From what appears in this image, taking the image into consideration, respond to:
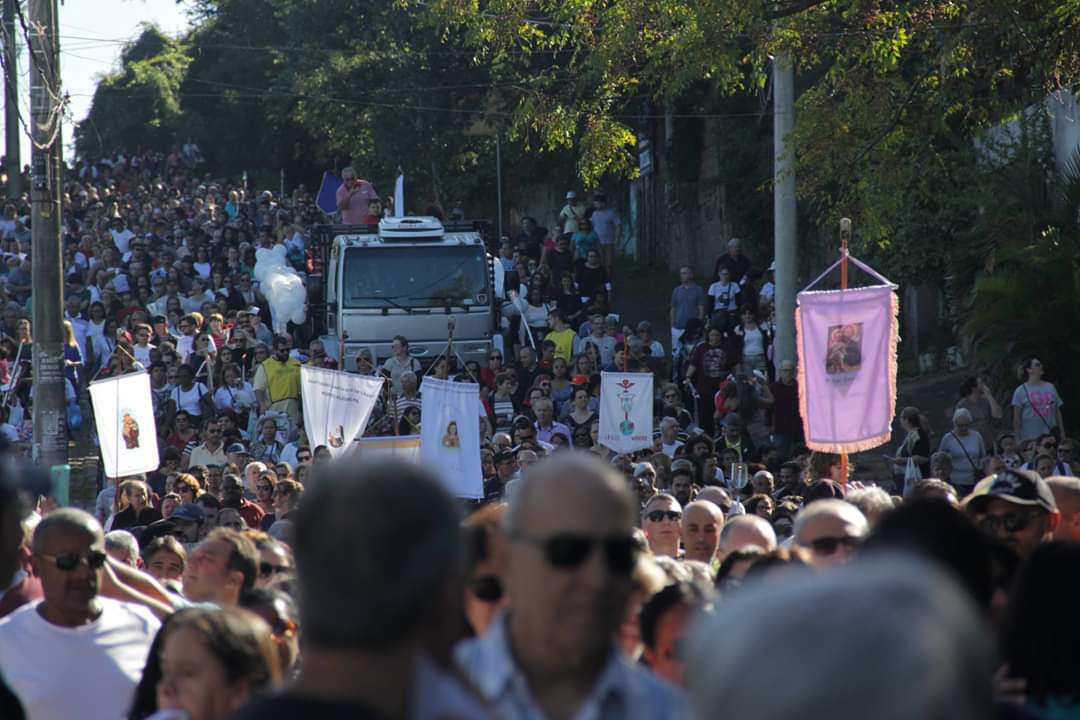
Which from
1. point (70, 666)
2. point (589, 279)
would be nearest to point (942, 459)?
point (70, 666)

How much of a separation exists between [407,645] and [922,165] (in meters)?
14.4

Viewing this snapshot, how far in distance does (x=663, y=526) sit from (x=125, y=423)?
7.70 metres

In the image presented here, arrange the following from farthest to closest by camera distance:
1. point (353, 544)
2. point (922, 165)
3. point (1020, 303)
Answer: point (1020, 303)
point (922, 165)
point (353, 544)

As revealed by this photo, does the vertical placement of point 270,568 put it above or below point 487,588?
below

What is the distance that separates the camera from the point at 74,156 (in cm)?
6191

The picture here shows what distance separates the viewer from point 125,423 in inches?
587

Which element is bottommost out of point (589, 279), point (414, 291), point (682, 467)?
point (682, 467)

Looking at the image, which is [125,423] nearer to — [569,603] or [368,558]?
[569,603]

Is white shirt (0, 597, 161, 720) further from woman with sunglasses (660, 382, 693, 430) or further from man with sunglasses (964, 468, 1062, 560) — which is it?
woman with sunglasses (660, 382, 693, 430)

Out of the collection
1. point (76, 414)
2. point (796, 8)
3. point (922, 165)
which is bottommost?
point (76, 414)

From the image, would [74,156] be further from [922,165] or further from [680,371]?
[922,165]

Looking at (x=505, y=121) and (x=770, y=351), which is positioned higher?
(x=505, y=121)

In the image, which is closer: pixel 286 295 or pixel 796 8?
pixel 796 8

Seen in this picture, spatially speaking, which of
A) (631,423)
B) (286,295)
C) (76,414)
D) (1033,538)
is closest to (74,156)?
(286,295)
